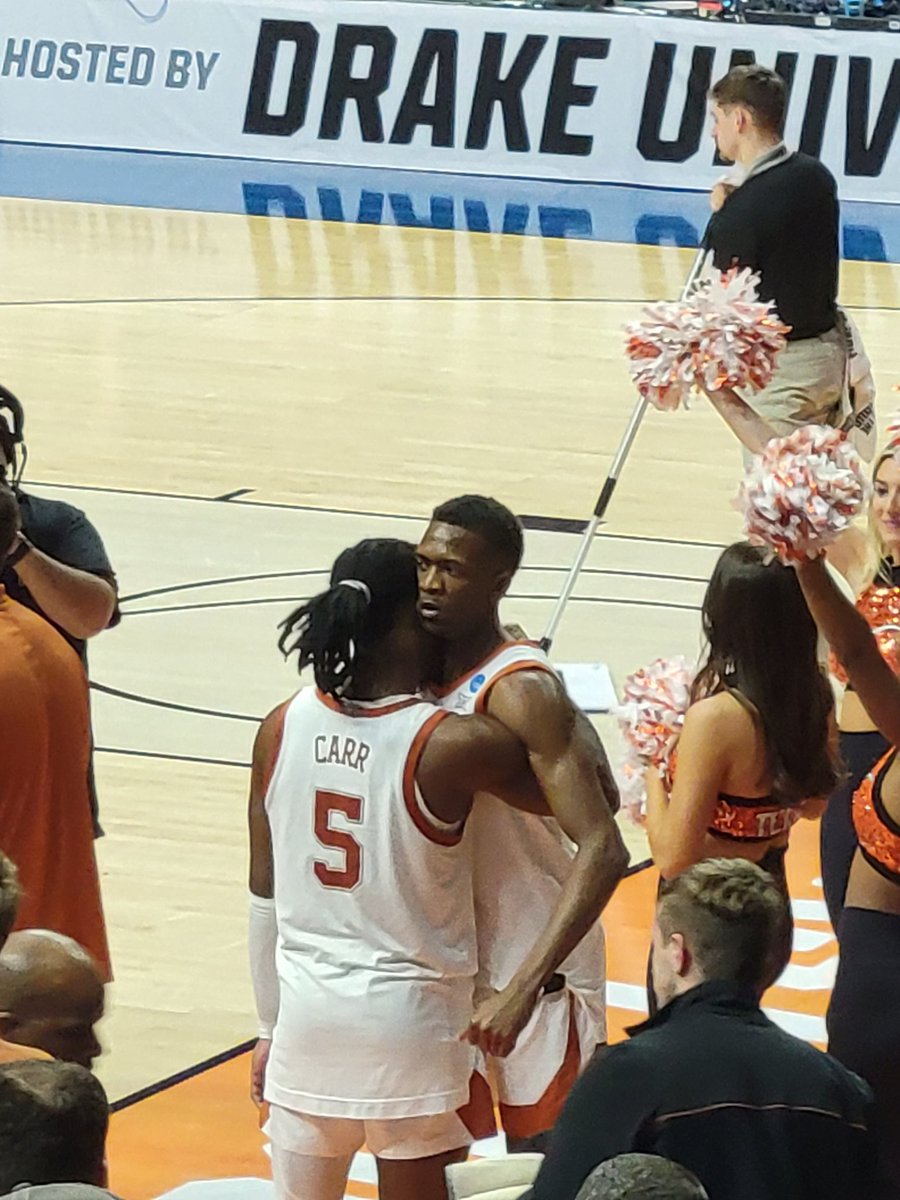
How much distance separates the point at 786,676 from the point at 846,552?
752 millimetres

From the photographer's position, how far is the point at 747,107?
7477mm

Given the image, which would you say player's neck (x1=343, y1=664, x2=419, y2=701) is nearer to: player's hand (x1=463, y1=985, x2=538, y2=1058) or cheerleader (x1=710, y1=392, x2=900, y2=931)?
player's hand (x1=463, y1=985, x2=538, y2=1058)

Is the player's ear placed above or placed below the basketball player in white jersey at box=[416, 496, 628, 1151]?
above

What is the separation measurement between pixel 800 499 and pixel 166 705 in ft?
13.8

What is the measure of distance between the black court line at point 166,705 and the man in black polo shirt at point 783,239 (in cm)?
188

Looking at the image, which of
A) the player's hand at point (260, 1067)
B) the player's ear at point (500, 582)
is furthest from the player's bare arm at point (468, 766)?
the player's hand at point (260, 1067)

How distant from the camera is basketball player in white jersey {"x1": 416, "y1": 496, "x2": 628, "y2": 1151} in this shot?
10.9 feet

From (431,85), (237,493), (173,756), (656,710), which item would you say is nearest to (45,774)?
(656,710)

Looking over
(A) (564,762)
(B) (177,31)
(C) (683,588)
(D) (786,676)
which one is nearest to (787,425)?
(C) (683,588)

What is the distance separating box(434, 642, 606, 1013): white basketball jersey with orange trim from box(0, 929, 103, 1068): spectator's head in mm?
772

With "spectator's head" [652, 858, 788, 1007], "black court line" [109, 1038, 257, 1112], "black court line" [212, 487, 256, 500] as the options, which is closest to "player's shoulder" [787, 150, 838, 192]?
"black court line" [212, 487, 256, 500]

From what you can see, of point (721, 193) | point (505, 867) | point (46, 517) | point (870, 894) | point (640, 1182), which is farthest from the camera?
point (721, 193)

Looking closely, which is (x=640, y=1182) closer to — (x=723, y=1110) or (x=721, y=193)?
(x=723, y=1110)

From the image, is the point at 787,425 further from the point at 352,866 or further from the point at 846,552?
the point at 352,866
